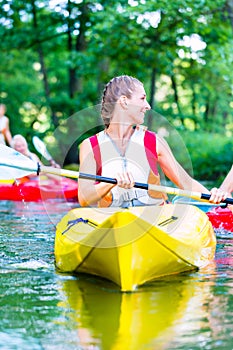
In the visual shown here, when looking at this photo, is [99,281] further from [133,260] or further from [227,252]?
[227,252]

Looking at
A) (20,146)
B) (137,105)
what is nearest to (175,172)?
(137,105)

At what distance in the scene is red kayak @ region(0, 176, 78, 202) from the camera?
9.43 m

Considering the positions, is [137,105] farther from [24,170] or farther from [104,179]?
[24,170]

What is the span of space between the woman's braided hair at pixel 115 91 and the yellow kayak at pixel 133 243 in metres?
0.63

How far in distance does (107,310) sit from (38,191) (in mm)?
5927

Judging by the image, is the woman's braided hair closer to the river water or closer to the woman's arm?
the woman's arm

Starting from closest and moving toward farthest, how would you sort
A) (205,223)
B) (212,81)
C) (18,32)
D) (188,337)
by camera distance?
(188,337) < (205,223) < (18,32) < (212,81)

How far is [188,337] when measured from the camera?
319 cm

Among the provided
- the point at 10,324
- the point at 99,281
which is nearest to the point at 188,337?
the point at 10,324

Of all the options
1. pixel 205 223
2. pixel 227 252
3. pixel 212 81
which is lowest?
pixel 227 252

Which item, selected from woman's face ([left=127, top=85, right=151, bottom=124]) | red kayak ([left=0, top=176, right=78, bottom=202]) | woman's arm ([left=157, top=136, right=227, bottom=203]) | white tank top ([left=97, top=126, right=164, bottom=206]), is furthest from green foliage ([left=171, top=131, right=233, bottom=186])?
woman's face ([left=127, top=85, right=151, bottom=124])

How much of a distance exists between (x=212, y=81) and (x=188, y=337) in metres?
17.9

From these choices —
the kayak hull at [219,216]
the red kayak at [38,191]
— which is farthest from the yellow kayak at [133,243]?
the red kayak at [38,191]

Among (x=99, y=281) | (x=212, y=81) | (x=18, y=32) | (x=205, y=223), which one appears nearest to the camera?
(x=99, y=281)
